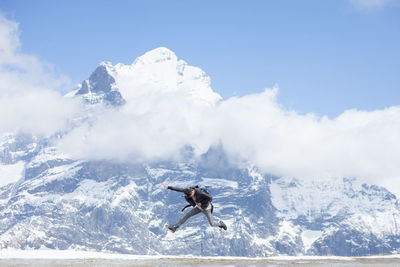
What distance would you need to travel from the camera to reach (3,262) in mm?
29359

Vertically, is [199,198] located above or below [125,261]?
above

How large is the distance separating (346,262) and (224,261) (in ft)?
26.1

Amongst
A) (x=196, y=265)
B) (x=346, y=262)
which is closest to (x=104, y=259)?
(x=196, y=265)

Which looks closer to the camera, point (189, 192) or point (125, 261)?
point (189, 192)

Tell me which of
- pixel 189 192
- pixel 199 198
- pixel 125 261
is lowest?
pixel 125 261

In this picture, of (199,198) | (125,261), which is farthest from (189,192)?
(125,261)

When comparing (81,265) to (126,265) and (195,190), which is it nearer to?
(126,265)

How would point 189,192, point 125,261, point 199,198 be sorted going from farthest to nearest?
point 125,261, point 199,198, point 189,192

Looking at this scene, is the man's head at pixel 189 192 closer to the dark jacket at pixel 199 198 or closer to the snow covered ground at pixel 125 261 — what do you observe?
the dark jacket at pixel 199 198

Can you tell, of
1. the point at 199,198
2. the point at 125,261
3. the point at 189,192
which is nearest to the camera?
the point at 189,192

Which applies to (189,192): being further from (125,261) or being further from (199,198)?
(125,261)

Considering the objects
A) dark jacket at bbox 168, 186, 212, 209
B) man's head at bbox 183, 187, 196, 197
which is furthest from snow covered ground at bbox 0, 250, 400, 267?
man's head at bbox 183, 187, 196, 197

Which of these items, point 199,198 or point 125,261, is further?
point 125,261

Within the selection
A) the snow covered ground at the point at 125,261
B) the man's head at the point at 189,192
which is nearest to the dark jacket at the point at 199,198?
the man's head at the point at 189,192
